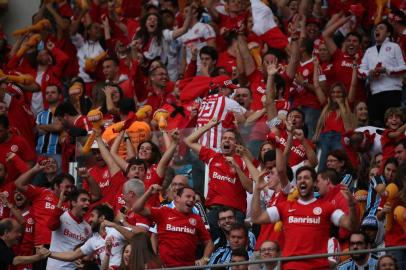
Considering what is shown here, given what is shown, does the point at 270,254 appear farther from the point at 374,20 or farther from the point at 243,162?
the point at 374,20

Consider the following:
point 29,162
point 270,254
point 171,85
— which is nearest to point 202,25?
point 171,85

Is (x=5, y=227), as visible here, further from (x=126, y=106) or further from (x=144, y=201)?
(x=126, y=106)

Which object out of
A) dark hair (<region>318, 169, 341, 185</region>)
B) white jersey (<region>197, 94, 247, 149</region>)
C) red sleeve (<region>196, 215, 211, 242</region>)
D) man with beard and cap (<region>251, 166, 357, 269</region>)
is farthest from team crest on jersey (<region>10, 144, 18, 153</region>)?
man with beard and cap (<region>251, 166, 357, 269</region>)

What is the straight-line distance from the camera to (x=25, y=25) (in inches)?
1021

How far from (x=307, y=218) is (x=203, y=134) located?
3.42 meters

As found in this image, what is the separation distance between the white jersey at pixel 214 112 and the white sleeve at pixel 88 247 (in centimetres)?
211

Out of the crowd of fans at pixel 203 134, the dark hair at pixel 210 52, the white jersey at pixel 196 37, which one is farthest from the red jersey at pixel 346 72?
the white jersey at pixel 196 37

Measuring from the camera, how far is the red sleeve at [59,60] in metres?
23.8

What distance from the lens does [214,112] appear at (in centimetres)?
1917

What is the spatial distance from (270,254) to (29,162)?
500 cm

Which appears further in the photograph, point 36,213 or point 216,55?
point 216,55

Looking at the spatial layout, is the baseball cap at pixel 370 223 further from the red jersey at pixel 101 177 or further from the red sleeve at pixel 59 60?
the red sleeve at pixel 59 60

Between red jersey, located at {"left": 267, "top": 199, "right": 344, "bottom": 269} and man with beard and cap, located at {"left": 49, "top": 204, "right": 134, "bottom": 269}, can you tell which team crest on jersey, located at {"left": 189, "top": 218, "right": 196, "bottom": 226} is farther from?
red jersey, located at {"left": 267, "top": 199, "right": 344, "bottom": 269}

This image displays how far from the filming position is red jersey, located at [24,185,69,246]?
742 inches
